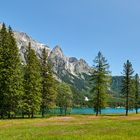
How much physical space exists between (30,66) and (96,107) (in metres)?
23.1

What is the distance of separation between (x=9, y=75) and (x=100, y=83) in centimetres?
3000

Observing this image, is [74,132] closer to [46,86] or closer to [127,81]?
[46,86]

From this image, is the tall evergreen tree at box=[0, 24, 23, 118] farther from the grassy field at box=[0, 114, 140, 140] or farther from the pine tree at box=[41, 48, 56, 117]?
the grassy field at box=[0, 114, 140, 140]

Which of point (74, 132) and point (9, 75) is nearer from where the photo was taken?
point (74, 132)

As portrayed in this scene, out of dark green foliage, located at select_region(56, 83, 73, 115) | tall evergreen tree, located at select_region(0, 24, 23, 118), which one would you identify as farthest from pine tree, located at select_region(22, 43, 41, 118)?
dark green foliage, located at select_region(56, 83, 73, 115)

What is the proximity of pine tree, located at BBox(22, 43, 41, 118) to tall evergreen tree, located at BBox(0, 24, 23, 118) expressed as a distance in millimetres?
3989

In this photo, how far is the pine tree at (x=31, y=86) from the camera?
72938mm

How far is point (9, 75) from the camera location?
65000mm

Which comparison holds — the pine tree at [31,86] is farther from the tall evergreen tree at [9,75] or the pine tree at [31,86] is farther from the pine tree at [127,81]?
the pine tree at [127,81]

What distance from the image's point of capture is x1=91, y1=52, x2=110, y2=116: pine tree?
87938 mm

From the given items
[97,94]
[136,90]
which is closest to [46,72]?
[97,94]

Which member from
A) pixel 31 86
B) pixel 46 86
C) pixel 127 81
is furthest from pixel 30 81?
pixel 127 81

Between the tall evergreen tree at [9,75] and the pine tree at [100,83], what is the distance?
24916 mm

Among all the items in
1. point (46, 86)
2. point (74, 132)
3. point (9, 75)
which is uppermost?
point (9, 75)
